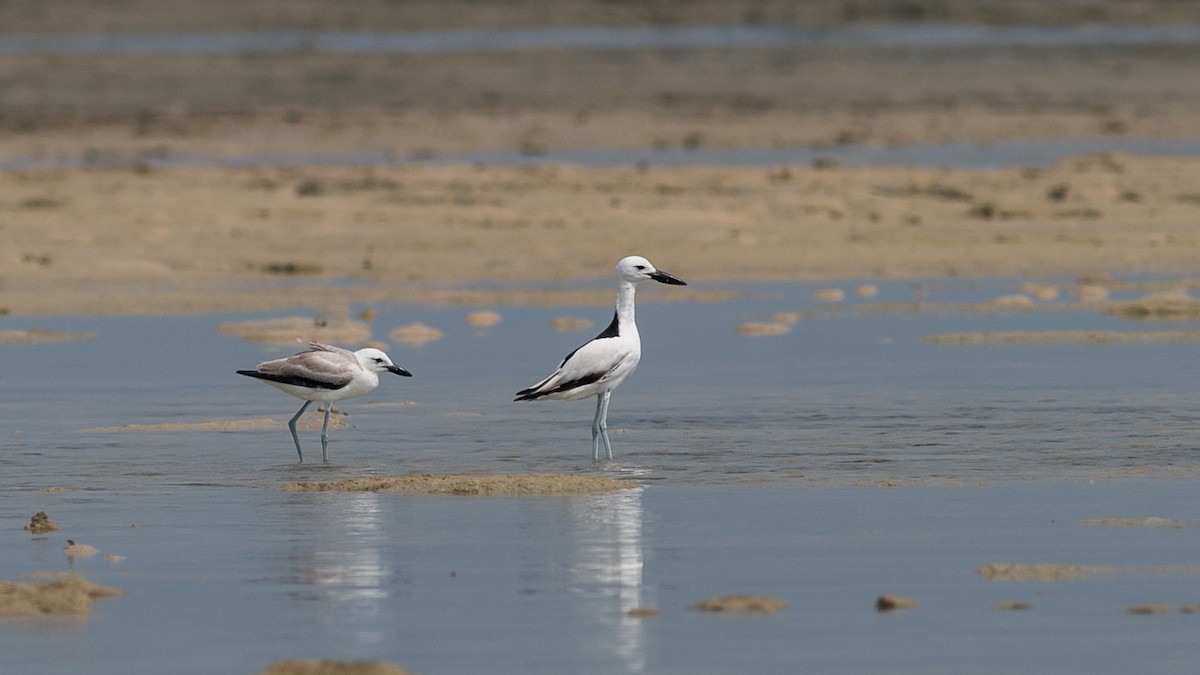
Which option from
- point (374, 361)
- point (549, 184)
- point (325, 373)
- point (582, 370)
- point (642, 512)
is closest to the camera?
point (642, 512)

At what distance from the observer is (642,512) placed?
982cm

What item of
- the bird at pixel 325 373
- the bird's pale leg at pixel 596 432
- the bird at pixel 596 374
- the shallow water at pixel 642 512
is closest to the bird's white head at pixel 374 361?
the bird at pixel 325 373

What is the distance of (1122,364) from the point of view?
607 inches

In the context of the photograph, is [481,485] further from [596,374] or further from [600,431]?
[596,374]

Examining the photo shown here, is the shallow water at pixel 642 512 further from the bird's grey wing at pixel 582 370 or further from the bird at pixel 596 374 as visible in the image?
the bird's grey wing at pixel 582 370

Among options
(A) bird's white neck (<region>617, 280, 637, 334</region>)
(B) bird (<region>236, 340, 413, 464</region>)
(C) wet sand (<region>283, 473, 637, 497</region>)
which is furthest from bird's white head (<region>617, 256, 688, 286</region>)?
(C) wet sand (<region>283, 473, 637, 497</region>)

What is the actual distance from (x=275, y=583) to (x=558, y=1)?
68.7 metres

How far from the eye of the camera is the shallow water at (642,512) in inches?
288

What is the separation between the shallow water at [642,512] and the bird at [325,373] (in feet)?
1.20

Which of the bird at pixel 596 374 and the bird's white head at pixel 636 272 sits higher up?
the bird's white head at pixel 636 272

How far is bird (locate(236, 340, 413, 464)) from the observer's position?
12023 mm

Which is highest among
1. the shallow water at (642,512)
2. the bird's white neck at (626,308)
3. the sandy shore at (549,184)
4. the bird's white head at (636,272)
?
the sandy shore at (549,184)

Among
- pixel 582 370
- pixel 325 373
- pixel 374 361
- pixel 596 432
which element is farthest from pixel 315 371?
pixel 596 432

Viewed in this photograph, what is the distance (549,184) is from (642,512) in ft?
65.6
